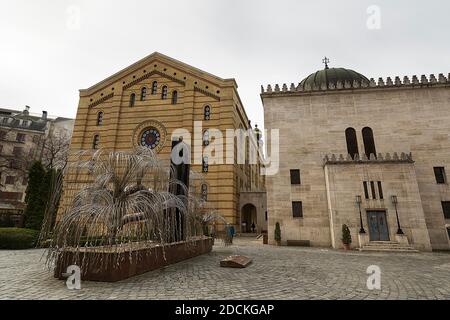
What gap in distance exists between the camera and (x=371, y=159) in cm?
1905

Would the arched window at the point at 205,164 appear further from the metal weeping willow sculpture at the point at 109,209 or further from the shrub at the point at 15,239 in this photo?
the metal weeping willow sculpture at the point at 109,209

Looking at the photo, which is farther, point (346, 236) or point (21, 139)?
point (21, 139)

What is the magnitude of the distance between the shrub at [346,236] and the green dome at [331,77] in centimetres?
1480

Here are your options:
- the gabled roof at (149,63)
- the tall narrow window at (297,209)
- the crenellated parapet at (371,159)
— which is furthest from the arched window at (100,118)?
the crenellated parapet at (371,159)

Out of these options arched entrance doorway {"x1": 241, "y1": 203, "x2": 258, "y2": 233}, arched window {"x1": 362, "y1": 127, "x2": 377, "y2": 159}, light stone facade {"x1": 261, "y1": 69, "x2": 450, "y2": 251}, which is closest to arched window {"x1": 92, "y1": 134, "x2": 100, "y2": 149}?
arched entrance doorway {"x1": 241, "y1": 203, "x2": 258, "y2": 233}

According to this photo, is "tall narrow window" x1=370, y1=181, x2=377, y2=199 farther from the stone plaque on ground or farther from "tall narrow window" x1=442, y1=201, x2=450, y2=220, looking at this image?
the stone plaque on ground

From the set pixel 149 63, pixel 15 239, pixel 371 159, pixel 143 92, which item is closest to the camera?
pixel 15 239

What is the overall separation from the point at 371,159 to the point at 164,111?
2300 centimetres

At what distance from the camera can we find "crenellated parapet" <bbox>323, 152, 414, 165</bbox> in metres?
18.5

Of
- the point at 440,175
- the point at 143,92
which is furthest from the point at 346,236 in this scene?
the point at 143,92

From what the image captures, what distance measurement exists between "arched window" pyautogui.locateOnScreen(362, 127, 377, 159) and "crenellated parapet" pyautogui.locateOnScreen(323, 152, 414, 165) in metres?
0.89

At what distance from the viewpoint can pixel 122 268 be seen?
7.10 metres

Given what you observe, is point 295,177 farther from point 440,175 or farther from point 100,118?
point 100,118
